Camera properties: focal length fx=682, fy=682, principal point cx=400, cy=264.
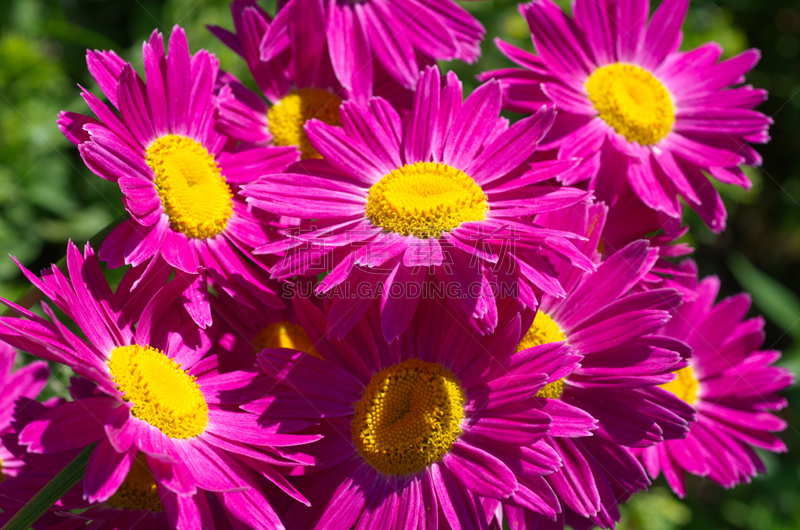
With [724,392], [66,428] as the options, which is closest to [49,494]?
[66,428]

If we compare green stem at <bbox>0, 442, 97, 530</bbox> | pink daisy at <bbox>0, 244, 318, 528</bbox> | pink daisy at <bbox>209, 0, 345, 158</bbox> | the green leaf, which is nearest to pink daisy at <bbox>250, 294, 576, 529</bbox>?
pink daisy at <bbox>0, 244, 318, 528</bbox>

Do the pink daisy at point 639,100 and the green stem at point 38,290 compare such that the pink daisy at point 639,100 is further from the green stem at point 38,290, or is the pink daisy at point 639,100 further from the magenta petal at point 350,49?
the green stem at point 38,290

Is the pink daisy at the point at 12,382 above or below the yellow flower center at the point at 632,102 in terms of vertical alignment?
below

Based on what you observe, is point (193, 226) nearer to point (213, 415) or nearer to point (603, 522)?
point (213, 415)

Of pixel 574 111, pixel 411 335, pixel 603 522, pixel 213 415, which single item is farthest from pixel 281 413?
pixel 574 111

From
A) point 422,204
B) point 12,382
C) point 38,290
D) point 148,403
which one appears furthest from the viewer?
point 12,382

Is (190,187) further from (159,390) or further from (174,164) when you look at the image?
(159,390)

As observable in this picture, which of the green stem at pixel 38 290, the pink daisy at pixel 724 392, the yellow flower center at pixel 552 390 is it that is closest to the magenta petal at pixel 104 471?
the green stem at pixel 38 290
